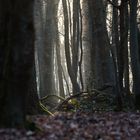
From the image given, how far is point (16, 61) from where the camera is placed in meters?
9.23

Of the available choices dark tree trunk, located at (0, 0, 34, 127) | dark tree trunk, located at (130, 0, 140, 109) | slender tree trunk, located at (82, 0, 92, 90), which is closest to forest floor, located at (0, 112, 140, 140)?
dark tree trunk, located at (0, 0, 34, 127)

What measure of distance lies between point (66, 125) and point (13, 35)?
244 cm

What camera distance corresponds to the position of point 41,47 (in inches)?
1137

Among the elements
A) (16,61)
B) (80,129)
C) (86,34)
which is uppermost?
(86,34)

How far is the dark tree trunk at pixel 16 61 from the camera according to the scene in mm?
9172

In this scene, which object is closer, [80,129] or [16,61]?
[16,61]

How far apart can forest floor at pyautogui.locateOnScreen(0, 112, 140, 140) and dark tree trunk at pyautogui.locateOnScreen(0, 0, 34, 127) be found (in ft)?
1.25

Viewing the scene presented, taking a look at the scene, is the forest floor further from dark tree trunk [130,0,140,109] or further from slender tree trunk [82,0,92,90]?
slender tree trunk [82,0,92,90]

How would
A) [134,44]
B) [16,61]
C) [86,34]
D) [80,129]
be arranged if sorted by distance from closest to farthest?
[16,61] → [80,129] → [134,44] → [86,34]

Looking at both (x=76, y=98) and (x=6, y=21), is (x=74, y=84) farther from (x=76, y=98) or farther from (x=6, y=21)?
(x=6, y=21)

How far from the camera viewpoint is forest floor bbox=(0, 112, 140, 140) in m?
9.07

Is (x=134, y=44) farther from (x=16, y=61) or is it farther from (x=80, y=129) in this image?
(x=16, y=61)

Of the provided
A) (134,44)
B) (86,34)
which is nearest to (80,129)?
(134,44)

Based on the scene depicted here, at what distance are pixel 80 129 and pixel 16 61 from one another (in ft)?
6.68
